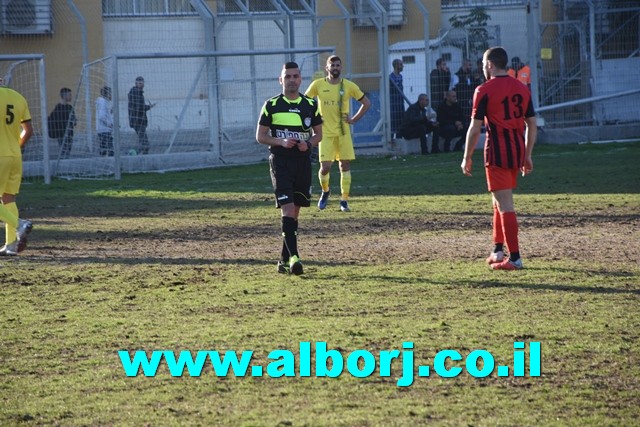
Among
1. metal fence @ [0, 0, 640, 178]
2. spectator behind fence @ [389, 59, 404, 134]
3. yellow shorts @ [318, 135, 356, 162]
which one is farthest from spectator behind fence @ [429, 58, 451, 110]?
yellow shorts @ [318, 135, 356, 162]

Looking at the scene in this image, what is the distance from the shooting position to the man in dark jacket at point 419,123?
87.9 ft

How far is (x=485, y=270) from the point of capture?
34.0 feet

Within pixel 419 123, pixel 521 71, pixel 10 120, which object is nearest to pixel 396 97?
pixel 419 123

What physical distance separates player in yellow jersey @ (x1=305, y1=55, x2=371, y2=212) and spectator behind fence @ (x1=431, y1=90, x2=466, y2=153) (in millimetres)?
10760

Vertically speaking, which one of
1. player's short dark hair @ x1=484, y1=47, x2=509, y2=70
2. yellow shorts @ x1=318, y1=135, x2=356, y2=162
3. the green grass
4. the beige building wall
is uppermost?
the beige building wall

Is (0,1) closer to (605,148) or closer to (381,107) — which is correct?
(381,107)

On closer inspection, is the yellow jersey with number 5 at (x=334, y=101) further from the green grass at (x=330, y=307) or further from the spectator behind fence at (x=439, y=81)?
the spectator behind fence at (x=439, y=81)

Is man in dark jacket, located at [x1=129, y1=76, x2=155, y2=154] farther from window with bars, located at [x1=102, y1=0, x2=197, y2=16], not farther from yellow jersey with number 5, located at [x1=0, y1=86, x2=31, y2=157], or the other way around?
yellow jersey with number 5, located at [x1=0, y1=86, x2=31, y2=157]

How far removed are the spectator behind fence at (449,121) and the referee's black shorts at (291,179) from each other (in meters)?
16.4

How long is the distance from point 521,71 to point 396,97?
10.5 feet

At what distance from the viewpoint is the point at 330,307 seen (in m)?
8.77

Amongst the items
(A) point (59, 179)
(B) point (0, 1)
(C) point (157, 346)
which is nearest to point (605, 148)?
(A) point (59, 179)

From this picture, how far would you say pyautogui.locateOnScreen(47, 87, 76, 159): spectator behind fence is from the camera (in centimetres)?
2433

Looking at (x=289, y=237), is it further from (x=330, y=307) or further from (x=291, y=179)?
(x=330, y=307)
